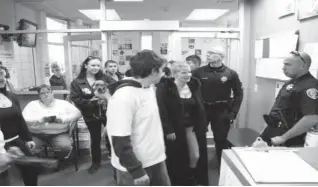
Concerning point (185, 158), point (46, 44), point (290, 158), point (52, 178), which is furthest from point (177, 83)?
point (46, 44)

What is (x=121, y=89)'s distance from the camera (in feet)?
4.46

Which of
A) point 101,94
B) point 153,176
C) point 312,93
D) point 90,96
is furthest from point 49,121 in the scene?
point 312,93

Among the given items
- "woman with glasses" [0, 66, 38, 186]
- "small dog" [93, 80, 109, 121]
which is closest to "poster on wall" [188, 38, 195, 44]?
"small dog" [93, 80, 109, 121]

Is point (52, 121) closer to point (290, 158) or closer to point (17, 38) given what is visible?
point (17, 38)


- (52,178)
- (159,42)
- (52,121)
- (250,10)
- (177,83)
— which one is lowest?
(52,178)

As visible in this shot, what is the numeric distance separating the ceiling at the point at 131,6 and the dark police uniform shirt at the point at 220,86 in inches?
59.6

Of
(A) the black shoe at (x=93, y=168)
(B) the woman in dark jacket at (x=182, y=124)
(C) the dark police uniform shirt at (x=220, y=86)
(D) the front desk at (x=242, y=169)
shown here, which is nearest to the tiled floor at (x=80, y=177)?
(A) the black shoe at (x=93, y=168)

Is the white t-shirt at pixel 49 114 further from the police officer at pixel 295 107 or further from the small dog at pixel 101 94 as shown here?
the police officer at pixel 295 107

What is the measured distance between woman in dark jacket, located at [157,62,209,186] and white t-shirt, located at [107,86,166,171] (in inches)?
29.0

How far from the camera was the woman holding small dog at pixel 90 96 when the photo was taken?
268 cm

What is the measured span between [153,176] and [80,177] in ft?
5.13

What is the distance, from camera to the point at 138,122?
1.38m

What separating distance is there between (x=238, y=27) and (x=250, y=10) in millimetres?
298

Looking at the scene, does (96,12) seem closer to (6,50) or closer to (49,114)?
(6,50)
